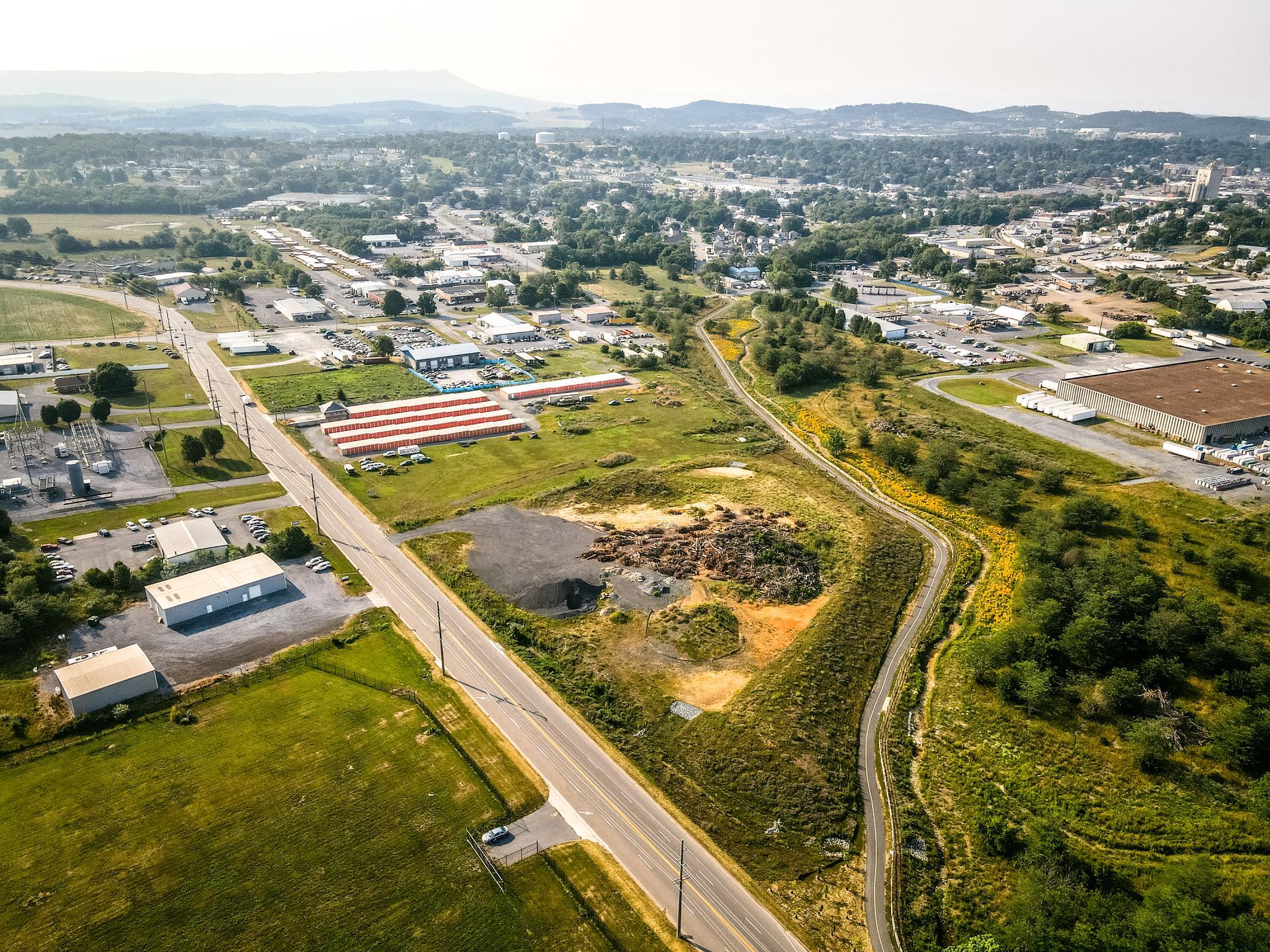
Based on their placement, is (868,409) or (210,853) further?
(868,409)

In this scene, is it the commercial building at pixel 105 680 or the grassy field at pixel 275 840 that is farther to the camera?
the commercial building at pixel 105 680

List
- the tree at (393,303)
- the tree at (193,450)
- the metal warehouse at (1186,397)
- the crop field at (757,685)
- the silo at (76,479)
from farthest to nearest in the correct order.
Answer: the tree at (393,303) → the metal warehouse at (1186,397) → the tree at (193,450) → the silo at (76,479) → the crop field at (757,685)

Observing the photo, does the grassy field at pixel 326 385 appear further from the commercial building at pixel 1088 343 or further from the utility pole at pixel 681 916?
the commercial building at pixel 1088 343

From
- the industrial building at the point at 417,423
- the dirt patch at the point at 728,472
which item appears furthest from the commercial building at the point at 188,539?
the dirt patch at the point at 728,472

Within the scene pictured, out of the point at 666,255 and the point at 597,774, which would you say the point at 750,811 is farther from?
the point at 666,255

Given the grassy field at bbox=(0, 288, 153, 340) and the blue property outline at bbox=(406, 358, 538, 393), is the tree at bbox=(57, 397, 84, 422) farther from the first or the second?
the grassy field at bbox=(0, 288, 153, 340)

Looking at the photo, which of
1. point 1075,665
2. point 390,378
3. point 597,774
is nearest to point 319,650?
point 597,774

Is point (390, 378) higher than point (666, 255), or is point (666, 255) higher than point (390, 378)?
point (666, 255)

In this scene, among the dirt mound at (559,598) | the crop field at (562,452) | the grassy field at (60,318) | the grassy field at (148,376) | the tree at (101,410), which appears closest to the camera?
the dirt mound at (559,598)
